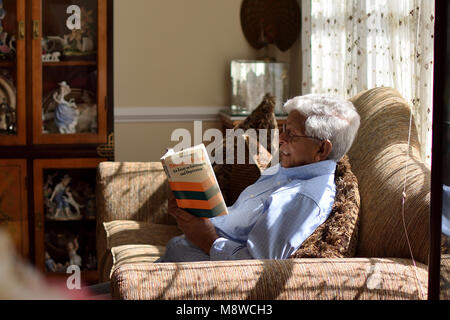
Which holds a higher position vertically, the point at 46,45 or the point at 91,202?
the point at 46,45

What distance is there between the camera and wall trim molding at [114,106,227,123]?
154 inches

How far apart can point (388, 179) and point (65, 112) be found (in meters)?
2.19

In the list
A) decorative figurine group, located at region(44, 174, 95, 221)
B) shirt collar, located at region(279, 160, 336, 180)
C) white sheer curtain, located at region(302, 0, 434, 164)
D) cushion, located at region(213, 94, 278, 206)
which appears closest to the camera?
shirt collar, located at region(279, 160, 336, 180)

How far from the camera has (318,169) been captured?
6.11 ft

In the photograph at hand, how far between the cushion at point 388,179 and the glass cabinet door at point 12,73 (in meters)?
1.94

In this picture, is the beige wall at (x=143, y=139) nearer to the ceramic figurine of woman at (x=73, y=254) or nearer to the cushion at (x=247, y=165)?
the ceramic figurine of woman at (x=73, y=254)

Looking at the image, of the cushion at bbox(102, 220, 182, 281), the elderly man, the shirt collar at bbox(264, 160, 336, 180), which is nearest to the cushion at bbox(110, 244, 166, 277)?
the cushion at bbox(102, 220, 182, 281)

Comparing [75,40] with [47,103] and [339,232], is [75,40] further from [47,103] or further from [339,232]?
[339,232]

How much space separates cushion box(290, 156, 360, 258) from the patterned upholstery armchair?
6 centimetres

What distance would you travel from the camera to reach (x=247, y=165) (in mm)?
2506

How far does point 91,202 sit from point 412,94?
2.00 meters

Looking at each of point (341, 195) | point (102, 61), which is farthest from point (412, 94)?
point (102, 61)

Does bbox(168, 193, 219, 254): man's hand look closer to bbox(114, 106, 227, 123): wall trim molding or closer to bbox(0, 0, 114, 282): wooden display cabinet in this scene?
bbox(0, 0, 114, 282): wooden display cabinet

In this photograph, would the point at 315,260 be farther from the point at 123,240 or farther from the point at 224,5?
the point at 224,5
